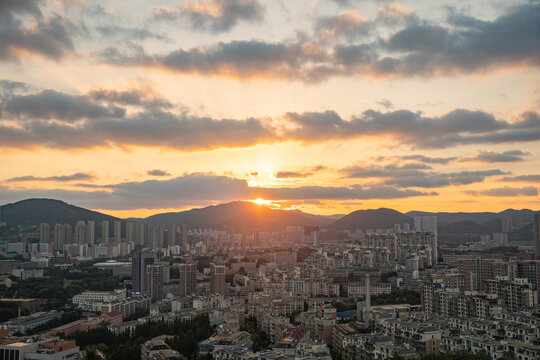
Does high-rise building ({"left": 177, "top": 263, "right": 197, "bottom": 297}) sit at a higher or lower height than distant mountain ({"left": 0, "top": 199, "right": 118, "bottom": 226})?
lower

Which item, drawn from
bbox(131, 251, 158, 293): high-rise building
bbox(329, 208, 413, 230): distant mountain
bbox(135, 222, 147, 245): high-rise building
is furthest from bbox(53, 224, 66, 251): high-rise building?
bbox(329, 208, 413, 230): distant mountain

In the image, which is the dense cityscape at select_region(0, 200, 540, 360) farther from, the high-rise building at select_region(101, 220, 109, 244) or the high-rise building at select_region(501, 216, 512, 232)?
the high-rise building at select_region(501, 216, 512, 232)

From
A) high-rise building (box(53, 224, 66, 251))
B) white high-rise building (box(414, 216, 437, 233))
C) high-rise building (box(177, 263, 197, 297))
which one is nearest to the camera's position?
high-rise building (box(177, 263, 197, 297))

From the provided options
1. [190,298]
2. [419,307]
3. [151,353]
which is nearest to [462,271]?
[419,307]

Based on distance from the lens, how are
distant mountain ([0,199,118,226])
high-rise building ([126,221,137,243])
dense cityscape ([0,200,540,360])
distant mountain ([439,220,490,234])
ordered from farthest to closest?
distant mountain ([0,199,118,226]) → distant mountain ([439,220,490,234]) → high-rise building ([126,221,137,243]) → dense cityscape ([0,200,540,360])

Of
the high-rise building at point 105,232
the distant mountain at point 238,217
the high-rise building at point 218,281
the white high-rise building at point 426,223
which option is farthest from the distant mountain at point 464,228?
the high-rise building at point 218,281

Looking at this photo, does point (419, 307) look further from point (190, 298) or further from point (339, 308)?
point (190, 298)

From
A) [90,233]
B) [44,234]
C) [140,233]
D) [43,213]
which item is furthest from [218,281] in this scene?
[43,213]
